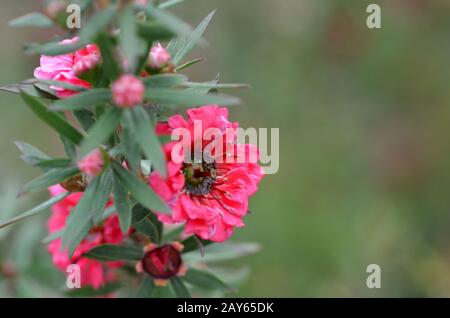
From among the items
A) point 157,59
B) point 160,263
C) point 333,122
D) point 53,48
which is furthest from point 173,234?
point 333,122

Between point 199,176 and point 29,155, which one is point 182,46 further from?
point 29,155

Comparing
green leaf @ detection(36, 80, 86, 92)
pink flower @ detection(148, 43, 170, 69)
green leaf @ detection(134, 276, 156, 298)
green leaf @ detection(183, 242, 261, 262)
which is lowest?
green leaf @ detection(134, 276, 156, 298)

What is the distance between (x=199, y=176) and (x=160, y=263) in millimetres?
271

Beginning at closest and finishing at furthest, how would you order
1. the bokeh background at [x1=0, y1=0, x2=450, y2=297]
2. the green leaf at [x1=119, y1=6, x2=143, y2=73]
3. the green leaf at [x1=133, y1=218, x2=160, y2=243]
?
Result: the green leaf at [x1=119, y1=6, x2=143, y2=73], the green leaf at [x1=133, y1=218, x2=160, y2=243], the bokeh background at [x1=0, y1=0, x2=450, y2=297]

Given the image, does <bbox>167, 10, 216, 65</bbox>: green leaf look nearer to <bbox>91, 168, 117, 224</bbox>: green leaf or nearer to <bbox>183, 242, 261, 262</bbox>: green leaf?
<bbox>91, 168, 117, 224</bbox>: green leaf

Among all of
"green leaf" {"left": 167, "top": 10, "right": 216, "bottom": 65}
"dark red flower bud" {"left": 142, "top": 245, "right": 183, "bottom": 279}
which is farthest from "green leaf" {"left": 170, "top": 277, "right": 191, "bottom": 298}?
"green leaf" {"left": 167, "top": 10, "right": 216, "bottom": 65}

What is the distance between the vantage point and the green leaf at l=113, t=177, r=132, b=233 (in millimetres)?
1053

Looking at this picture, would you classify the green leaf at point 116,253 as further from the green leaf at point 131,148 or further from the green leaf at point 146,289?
the green leaf at point 131,148

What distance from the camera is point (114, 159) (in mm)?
1084

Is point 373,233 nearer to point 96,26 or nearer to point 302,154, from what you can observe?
point 302,154

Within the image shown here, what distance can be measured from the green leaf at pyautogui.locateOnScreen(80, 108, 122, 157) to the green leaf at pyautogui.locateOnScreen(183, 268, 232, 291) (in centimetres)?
55

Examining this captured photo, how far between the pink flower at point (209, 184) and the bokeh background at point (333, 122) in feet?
5.53
